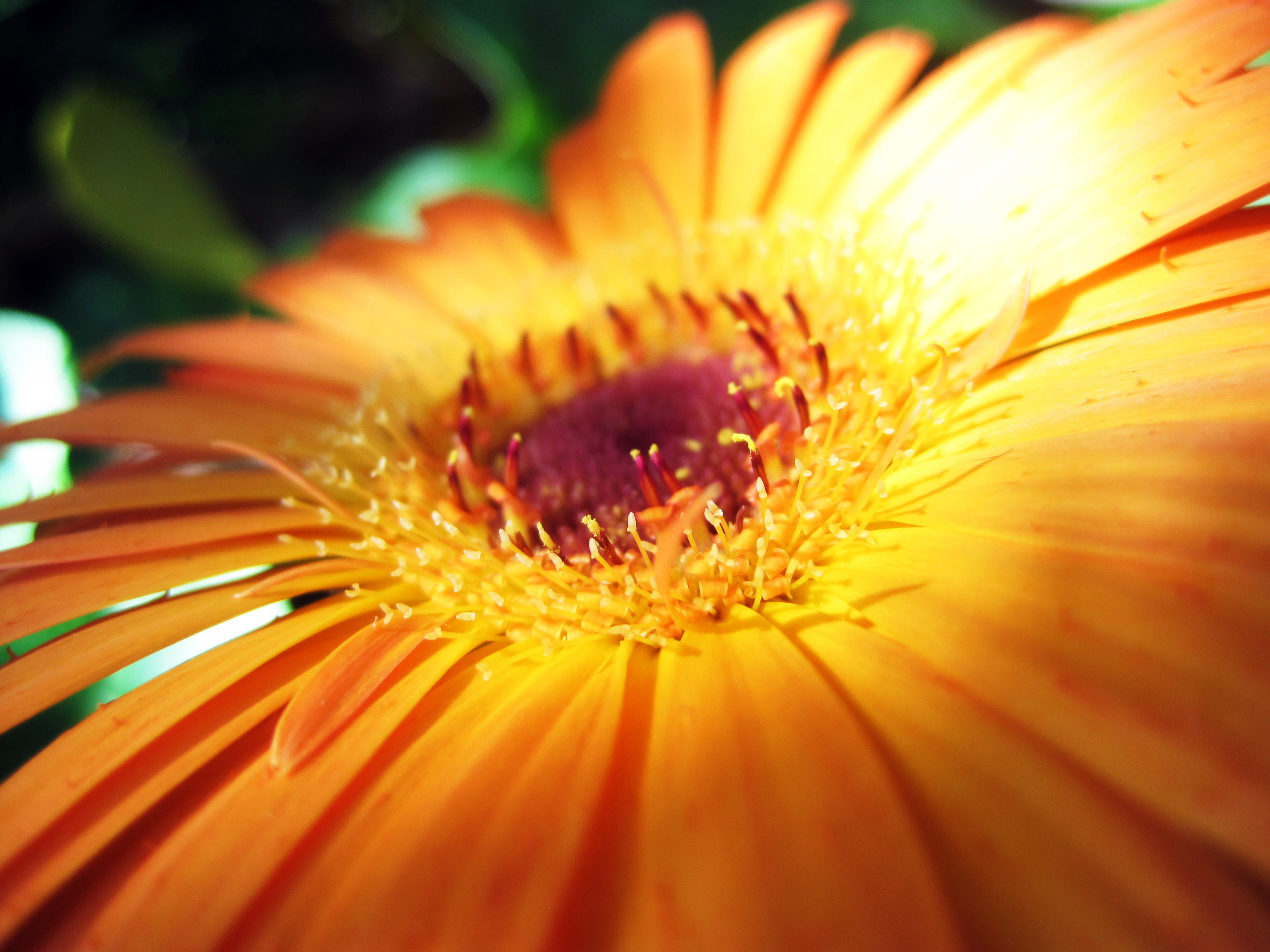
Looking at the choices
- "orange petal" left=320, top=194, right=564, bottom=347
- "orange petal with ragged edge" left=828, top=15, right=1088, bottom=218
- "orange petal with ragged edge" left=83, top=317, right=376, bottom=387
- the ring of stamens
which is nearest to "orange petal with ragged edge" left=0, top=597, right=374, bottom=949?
the ring of stamens

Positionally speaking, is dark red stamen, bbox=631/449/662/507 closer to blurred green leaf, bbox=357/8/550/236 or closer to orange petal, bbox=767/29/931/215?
orange petal, bbox=767/29/931/215

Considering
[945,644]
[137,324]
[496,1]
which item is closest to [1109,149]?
[945,644]

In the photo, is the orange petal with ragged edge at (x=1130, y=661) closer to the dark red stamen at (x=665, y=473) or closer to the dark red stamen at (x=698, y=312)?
the dark red stamen at (x=665, y=473)

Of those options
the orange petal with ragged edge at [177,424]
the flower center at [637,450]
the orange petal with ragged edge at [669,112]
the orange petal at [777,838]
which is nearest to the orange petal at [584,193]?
the orange petal with ragged edge at [669,112]

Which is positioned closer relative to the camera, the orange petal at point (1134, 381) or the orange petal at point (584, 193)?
the orange petal at point (1134, 381)

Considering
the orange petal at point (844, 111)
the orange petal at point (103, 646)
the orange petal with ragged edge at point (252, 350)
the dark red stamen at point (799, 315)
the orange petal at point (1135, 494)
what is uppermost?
the orange petal with ragged edge at point (252, 350)

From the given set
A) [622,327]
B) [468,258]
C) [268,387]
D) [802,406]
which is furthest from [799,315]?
[268,387]
